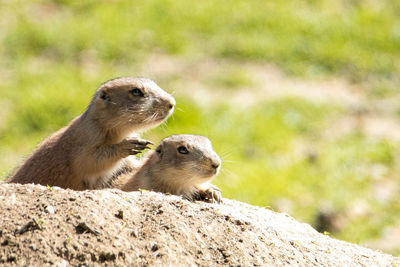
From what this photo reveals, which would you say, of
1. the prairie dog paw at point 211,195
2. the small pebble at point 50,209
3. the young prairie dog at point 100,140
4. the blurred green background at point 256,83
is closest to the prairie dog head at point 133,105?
the young prairie dog at point 100,140

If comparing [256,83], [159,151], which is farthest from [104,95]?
[256,83]

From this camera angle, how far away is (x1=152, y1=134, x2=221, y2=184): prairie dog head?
5.33m

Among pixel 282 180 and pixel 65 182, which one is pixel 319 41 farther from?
pixel 65 182

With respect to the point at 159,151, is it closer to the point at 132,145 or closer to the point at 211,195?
the point at 132,145

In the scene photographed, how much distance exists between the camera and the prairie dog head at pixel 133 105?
5430 millimetres

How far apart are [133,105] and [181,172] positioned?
723 mm

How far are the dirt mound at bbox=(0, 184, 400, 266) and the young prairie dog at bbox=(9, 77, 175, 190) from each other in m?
1.00

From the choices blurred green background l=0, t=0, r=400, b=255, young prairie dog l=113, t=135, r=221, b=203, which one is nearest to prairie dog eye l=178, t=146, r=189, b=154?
young prairie dog l=113, t=135, r=221, b=203

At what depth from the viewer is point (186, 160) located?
215 inches

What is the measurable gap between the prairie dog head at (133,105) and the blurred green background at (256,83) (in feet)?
7.09

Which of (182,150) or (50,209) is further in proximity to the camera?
(182,150)

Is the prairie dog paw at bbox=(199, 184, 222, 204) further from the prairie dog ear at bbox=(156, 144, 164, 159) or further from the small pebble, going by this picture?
the small pebble

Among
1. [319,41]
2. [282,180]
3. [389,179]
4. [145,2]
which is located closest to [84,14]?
[145,2]

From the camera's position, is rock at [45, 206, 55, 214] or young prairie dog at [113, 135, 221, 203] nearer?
rock at [45, 206, 55, 214]
